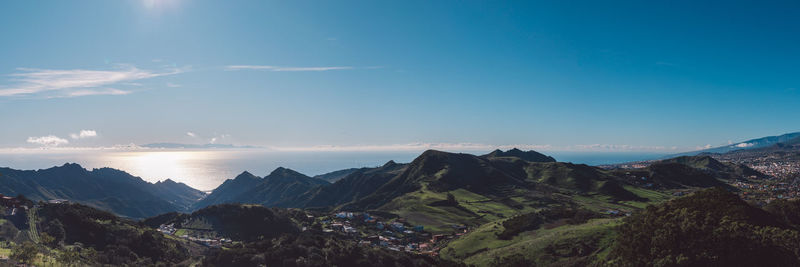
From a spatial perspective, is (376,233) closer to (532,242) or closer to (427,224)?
(427,224)

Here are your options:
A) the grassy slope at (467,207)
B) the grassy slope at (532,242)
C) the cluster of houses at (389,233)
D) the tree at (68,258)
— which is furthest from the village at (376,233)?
the tree at (68,258)

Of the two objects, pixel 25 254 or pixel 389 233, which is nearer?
pixel 25 254

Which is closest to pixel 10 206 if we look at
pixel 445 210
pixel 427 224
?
pixel 427 224

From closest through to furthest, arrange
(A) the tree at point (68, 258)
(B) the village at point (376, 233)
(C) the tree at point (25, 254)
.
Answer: (C) the tree at point (25, 254)
(A) the tree at point (68, 258)
(B) the village at point (376, 233)

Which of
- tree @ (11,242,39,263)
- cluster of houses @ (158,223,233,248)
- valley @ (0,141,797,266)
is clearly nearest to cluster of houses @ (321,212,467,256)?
valley @ (0,141,797,266)

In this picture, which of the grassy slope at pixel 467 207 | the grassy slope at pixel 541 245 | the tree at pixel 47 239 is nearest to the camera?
the grassy slope at pixel 541 245

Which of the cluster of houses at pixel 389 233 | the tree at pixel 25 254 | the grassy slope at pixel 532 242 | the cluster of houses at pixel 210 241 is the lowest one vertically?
the cluster of houses at pixel 389 233

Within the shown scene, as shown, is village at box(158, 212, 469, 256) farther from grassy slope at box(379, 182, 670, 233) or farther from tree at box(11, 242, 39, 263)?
tree at box(11, 242, 39, 263)

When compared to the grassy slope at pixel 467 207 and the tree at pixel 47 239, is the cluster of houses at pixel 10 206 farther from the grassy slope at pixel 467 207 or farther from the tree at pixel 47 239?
the grassy slope at pixel 467 207

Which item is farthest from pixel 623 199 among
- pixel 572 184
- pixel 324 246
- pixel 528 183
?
pixel 324 246
